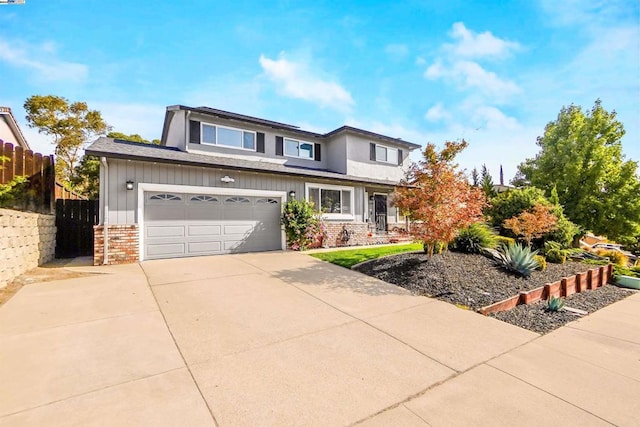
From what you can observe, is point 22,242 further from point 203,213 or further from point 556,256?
point 556,256

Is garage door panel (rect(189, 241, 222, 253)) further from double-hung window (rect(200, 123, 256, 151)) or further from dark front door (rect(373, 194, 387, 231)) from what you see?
dark front door (rect(373, 194, 387, 231))

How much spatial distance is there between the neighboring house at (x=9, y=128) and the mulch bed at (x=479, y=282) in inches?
763

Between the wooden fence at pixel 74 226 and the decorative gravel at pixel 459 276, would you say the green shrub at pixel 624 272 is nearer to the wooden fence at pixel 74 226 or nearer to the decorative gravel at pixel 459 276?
the decorative gravel at pixel 459 276

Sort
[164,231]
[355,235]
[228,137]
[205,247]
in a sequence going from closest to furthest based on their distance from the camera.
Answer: [164,231] < [205,247] < [228,137] < [355,235]

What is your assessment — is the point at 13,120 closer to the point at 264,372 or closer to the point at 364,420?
the point at 264,372

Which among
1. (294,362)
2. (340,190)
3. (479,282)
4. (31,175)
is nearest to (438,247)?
(479,282)

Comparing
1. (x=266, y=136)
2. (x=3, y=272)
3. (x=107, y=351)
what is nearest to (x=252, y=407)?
(x=107, y=351)

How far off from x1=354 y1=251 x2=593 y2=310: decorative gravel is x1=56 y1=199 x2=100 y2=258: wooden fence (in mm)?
10013

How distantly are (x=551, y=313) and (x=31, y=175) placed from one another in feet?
45.0

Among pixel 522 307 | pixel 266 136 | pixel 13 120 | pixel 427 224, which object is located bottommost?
pixel 522 307

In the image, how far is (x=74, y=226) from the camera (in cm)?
1002

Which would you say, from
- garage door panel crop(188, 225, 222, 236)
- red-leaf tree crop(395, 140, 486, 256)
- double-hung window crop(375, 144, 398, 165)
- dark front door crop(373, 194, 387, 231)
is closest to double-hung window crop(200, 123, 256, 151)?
garage door panel crop(188, 225, 222, 236)

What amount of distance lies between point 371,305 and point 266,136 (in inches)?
439

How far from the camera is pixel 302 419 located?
2342 millimetres
